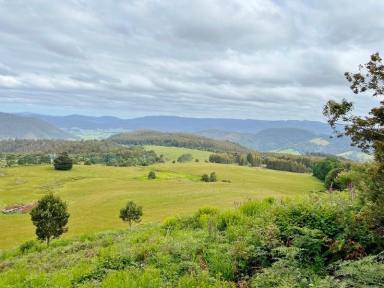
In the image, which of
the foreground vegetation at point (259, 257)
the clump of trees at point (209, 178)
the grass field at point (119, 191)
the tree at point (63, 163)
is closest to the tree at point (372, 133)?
the foreground vegetation at point (259, 257)

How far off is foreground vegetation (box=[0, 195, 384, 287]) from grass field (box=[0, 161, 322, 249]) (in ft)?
119

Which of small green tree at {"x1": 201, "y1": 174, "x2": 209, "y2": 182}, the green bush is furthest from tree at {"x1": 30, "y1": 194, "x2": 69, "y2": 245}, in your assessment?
the green bush

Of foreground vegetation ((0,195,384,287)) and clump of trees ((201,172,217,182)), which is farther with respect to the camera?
clump of trees ((201,172,217,182))

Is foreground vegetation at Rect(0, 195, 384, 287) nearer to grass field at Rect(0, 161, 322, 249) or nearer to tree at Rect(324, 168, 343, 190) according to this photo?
tree at Rect(324, 168, 343, 190)

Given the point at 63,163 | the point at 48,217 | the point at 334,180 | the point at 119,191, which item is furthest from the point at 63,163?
the point at 334,180

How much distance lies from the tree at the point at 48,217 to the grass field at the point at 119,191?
14869 mm

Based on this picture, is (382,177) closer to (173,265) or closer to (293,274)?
(293,274)

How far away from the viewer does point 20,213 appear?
90.1 m

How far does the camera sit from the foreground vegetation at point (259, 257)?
9031 millimetres

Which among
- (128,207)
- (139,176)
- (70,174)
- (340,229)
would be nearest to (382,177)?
(340,229)

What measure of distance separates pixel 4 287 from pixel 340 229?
951 centimetres

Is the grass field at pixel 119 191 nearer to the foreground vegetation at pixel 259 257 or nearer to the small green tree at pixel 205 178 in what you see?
the small green tree at pixel 205 178

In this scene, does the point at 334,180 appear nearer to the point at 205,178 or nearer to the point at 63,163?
the point at 205,178

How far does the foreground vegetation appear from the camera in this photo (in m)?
9.03
